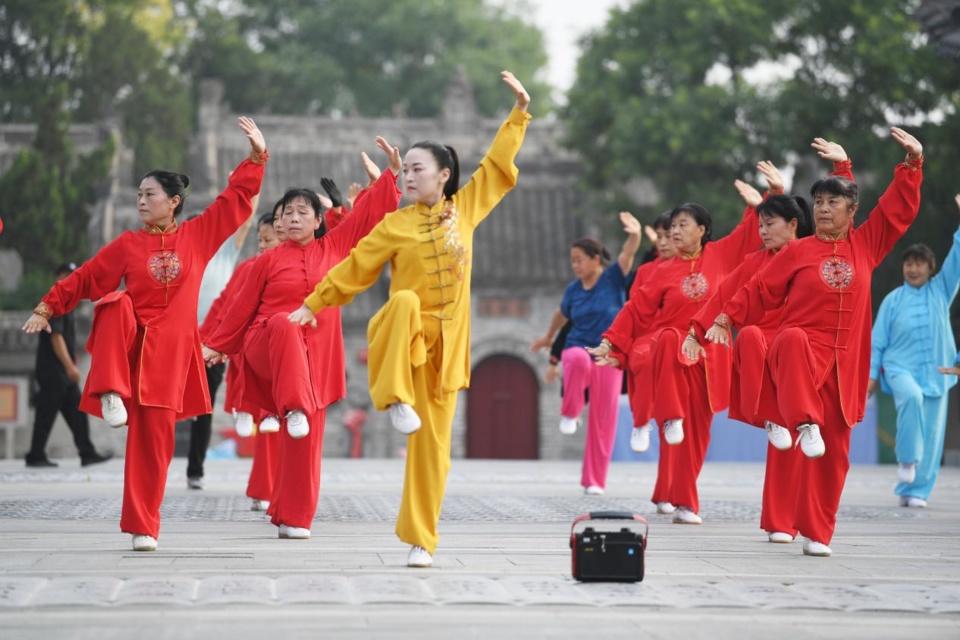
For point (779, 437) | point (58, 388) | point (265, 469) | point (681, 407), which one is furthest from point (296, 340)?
point (58, 388)

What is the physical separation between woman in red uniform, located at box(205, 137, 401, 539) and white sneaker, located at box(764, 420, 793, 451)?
222 centimetres

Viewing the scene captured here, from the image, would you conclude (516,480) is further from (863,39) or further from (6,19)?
(6,19)

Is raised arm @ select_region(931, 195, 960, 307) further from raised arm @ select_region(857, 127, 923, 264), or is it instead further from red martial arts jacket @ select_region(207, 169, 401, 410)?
red martial arts jacket @ select_region(207, 169, 401, 410)

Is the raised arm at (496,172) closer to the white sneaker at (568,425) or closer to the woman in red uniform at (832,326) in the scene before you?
the woman in red uniform at (832,326)

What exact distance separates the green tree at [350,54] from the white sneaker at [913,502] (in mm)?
39788

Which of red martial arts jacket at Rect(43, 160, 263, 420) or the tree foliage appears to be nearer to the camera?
red martial arts jacket at Rect(43, 160, 263, 420)

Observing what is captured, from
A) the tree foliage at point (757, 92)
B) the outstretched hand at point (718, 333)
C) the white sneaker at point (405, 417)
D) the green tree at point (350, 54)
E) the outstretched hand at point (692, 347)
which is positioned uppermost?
the green tree at point (350, 54)

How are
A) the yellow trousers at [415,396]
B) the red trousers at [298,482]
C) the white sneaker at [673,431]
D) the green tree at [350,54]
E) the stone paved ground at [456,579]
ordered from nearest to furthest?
the stone paved ground at [456,579] < the yellow trousers at [415,396] < the red trousers at [298,482] < the white sneaker at [673,431] < the green tree at [350,54]

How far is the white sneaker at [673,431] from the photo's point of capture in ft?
30.7

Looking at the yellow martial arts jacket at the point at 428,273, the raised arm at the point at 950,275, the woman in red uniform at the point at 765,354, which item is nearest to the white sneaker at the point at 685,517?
the woman in red uniform at the point at 765,354

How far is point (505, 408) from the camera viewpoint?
3225 cm

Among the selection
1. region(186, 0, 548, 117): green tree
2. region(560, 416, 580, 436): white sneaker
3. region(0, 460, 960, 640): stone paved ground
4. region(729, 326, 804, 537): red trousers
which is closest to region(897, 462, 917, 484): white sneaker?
region(0, 460, 960, 640): stone paved ground

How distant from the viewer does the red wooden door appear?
1267 inches

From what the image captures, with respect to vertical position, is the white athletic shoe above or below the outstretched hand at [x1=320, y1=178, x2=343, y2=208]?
below
